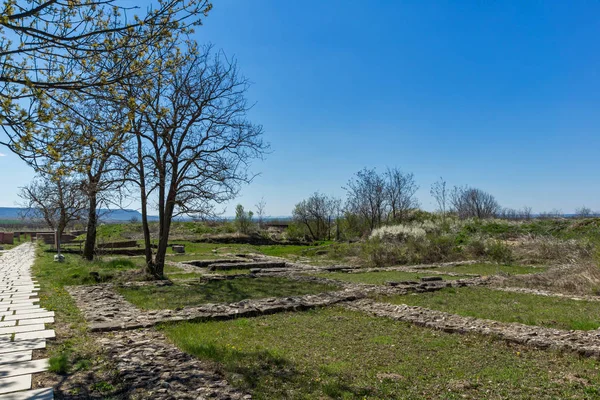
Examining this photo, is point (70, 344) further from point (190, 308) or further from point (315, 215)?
point (315, 215)

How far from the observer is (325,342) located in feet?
20.5

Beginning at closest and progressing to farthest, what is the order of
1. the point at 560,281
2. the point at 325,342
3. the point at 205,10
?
the point at 205,10
the point at 325,342
the point at 560,281

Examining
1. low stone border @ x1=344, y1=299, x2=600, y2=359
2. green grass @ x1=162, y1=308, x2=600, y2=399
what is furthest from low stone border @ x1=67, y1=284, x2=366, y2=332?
low stone border @ x1=344, y1=299, x2=600, y2=359

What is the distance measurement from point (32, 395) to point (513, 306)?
29.2 feet

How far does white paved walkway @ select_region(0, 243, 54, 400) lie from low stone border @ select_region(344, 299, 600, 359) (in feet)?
18.6

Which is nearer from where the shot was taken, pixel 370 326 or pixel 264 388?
pixel 264 388

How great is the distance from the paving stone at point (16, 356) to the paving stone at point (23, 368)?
11 cm

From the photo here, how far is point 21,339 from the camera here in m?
5.82

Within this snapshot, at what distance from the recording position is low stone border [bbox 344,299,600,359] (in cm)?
583

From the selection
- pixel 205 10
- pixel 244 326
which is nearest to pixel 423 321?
pixel 244 326

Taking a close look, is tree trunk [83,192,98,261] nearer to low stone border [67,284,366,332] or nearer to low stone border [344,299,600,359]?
low stone border [67,284,366,332]

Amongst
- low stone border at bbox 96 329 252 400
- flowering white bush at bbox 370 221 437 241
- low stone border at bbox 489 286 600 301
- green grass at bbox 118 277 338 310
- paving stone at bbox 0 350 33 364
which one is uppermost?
flowering white bush at bbox 370 221 437 241

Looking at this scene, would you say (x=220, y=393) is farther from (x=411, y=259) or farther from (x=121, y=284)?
(x=411, y=259)

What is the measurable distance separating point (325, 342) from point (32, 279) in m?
10.2
